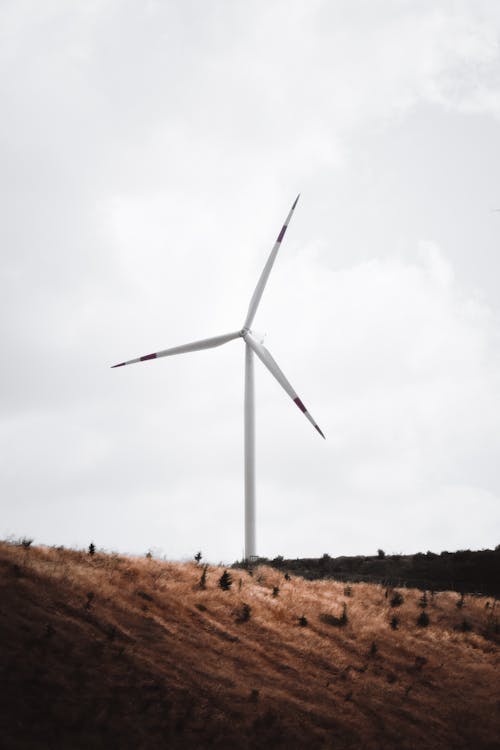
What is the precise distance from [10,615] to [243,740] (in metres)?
6.14

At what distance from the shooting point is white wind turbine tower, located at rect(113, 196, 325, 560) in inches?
1454

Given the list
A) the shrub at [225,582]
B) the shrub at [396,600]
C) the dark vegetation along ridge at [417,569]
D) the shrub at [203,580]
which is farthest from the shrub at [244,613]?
the dark vegetation along ridge at [417,569]

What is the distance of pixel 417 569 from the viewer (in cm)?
4006

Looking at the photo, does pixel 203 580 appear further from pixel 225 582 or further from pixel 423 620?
pixel 423 620

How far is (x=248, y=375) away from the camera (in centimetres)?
4066

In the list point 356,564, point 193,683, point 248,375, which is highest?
point 248,375

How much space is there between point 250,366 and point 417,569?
15.2m

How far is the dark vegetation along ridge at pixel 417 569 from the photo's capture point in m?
Result: 37.5

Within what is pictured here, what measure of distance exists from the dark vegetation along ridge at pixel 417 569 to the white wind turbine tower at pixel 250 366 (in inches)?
114

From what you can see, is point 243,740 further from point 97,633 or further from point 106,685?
point 97,633

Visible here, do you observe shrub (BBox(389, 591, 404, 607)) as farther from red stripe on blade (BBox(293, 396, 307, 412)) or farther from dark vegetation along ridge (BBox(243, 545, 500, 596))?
red stripe on blade (BBox(293, 396, 307, 412))

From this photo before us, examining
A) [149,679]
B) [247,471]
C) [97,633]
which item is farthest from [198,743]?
[247,471]

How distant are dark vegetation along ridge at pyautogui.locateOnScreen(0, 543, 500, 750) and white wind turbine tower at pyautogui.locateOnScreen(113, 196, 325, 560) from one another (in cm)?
694

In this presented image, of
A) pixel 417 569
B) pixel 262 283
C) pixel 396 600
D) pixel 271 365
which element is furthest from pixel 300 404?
pixel 396 600
